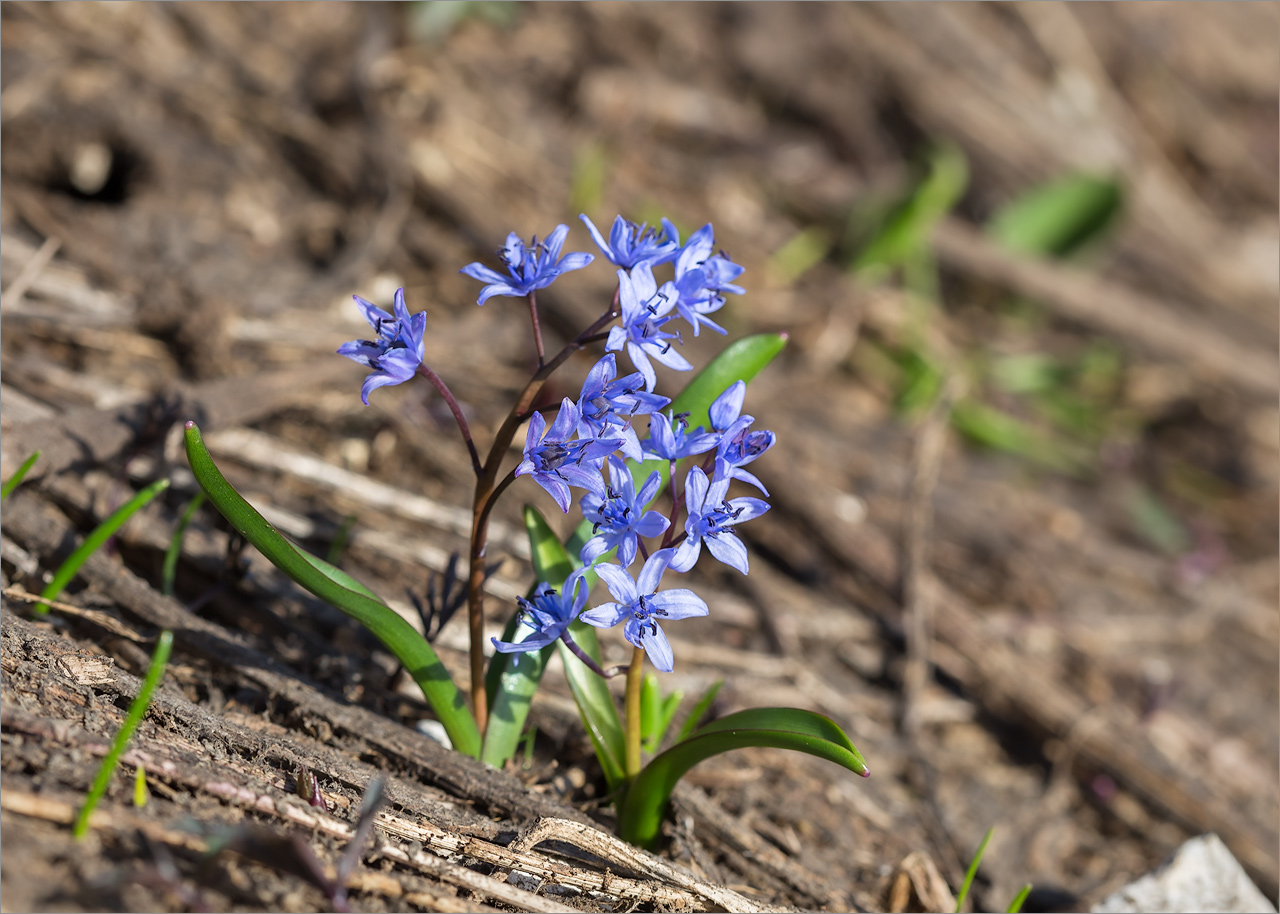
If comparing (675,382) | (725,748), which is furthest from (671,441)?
(675,382)

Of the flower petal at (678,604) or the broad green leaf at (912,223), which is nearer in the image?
the flower petal at (678,604)

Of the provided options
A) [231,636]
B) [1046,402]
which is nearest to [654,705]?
[231,636]

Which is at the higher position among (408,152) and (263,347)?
(408,152)

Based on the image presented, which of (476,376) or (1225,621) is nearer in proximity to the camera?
(476,376)

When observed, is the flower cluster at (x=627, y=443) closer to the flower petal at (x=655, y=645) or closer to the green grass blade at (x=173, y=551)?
the flower petal at (x=655, y=645)

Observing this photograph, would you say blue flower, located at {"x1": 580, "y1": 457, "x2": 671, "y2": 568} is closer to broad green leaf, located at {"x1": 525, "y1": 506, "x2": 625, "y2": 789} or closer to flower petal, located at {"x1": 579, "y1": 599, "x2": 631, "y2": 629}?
flower petal, located at {"x1": 579, "y1": 599, "x2": 631, "y2": 629}

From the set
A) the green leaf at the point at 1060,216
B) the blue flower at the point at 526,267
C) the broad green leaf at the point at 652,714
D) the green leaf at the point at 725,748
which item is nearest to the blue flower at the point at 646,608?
the green leaf at the point at 725,748

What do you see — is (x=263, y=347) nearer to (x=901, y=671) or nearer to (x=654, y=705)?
(x=654, y=705)
